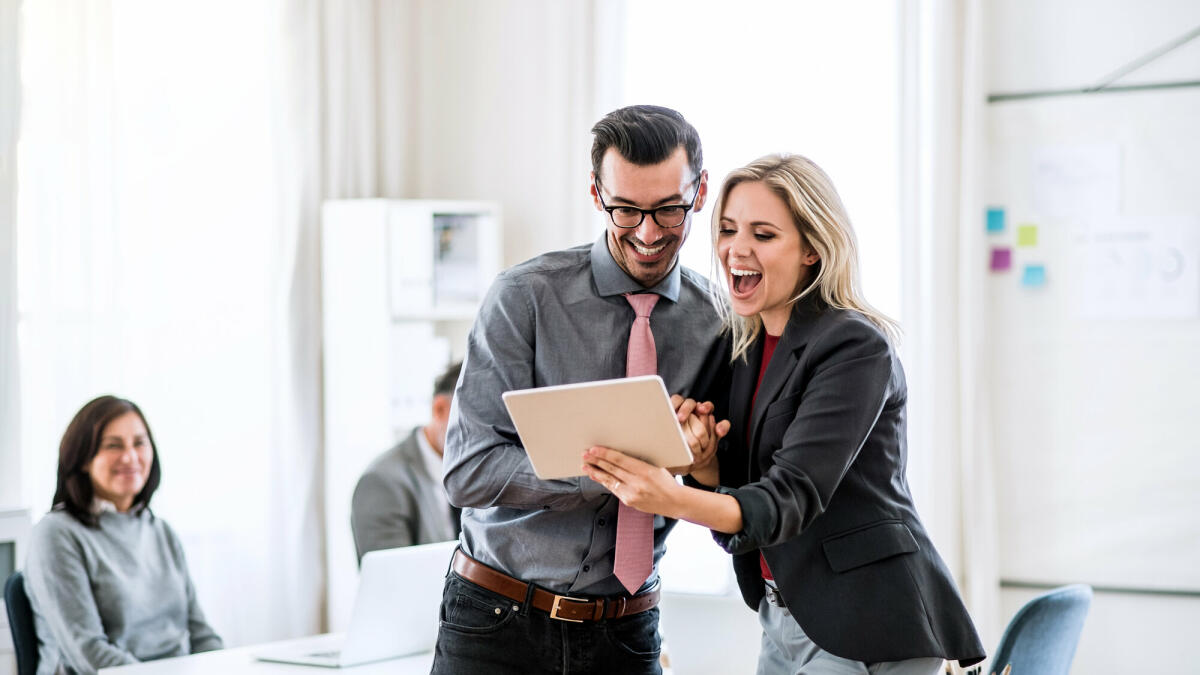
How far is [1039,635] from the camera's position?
2.36 m

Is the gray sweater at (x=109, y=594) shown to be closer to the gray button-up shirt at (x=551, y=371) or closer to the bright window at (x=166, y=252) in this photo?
the bright window at (x=166, y=252)

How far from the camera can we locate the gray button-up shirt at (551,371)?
6.30 ft

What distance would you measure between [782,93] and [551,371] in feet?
8.47

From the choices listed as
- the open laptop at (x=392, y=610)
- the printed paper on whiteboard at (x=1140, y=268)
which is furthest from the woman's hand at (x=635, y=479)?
the printed paper on whiteboard at (x=1140, y=268)

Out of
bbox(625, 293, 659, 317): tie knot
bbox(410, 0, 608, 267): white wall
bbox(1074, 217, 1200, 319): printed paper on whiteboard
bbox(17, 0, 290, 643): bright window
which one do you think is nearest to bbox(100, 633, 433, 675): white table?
bbox(17, 0, 290, 643): bright window

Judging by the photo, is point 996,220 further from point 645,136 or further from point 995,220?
point 645,136

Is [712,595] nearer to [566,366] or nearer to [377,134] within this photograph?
[566,366]

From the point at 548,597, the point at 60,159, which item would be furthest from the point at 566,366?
the point at 60,159

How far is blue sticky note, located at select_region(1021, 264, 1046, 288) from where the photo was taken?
393 centimetres

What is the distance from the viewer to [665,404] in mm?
1502

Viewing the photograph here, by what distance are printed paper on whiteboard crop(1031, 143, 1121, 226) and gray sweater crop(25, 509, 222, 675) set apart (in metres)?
3.00

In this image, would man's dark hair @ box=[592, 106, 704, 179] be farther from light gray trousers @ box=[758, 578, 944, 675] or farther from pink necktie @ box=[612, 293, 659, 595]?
light gray trousers @ box=[758, 578, 944, 675]

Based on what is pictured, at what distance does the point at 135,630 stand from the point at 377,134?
2262 millimetres

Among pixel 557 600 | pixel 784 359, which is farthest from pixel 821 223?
pixel 557 600
